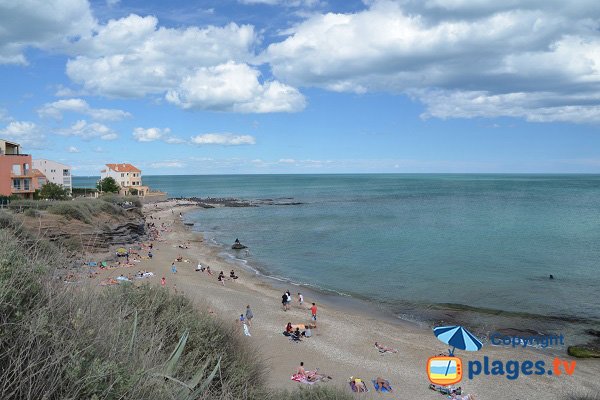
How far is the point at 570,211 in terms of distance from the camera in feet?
258

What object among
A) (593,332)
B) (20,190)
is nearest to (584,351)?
(593,332)

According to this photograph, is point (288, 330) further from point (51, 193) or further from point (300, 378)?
point (51, 193)

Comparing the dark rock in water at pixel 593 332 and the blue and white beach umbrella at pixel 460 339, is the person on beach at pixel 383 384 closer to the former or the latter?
the blue and white beach umbrella at pixel 460 339

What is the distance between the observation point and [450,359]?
16.4m

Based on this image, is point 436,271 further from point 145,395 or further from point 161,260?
point 145,395

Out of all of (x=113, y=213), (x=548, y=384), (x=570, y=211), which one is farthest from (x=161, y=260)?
(x=570, y=211)

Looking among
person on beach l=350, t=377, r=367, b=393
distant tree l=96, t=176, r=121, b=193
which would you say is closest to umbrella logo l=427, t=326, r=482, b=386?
person on beach l=350, t=377, r=367, b=393

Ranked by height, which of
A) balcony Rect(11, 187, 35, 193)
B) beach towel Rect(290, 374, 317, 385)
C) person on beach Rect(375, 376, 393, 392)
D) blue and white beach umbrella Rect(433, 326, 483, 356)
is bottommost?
person on beach Rect(375, 376, 393, 392)

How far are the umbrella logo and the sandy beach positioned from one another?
447 mm

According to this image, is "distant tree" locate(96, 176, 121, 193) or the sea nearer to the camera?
the sea

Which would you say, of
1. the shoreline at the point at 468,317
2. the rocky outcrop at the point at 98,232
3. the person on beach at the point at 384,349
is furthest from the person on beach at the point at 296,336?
the rocky outcrop at the point at 98,232

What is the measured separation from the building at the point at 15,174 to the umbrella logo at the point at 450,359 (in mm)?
42035

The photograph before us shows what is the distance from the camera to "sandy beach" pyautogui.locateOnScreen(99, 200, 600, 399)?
51.2 ft

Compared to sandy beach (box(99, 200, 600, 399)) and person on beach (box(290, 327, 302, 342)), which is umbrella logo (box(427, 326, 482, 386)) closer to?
sandy beach (box(99, 200, 600, 399))
